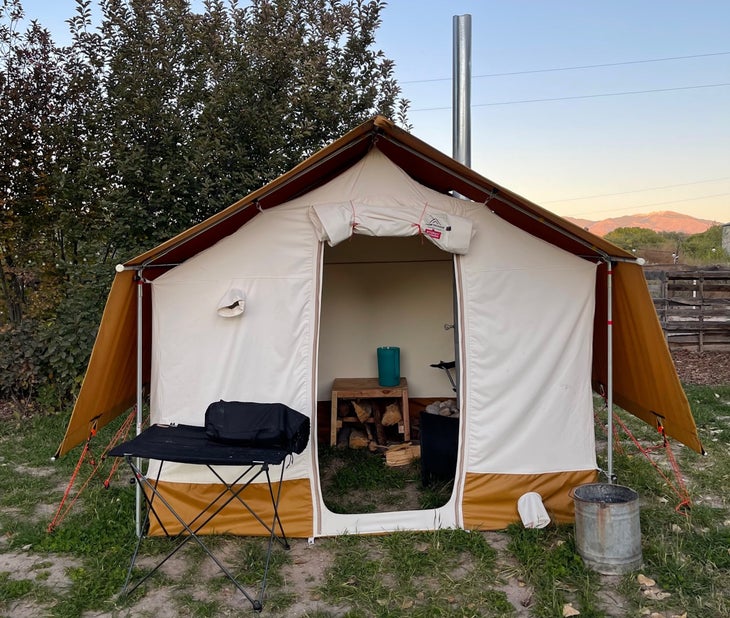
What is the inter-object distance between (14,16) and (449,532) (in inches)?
240

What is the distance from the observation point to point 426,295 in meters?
5.15

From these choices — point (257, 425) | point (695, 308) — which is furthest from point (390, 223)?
point (695, 308)

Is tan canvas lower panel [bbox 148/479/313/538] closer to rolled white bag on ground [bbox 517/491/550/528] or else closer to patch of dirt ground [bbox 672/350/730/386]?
rolled white bag on ground [bbox 517/491/550/528]

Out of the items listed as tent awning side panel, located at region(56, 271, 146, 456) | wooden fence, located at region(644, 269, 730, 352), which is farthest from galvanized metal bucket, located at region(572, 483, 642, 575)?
wooden fence, located at region(644, 269, 730, 352)

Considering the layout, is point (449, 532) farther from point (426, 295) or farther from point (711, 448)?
point (711, 448)

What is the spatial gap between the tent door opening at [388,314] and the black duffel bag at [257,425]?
2129 millimetres

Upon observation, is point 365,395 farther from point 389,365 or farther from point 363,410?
point 389,365

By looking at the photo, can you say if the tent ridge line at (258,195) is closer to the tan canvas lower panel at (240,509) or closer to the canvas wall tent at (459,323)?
the canvas wall tent at (459,323)

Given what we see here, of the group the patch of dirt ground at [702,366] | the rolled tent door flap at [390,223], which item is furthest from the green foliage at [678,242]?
the rolled tent door flap at [390,223]

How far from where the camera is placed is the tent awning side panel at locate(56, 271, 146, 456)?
10.2 ft

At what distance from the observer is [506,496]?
10.7 feet

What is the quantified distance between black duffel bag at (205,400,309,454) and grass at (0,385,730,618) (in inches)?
24.3

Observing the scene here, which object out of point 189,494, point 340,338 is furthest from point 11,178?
point 189,494

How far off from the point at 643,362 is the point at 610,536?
3.50 ft
